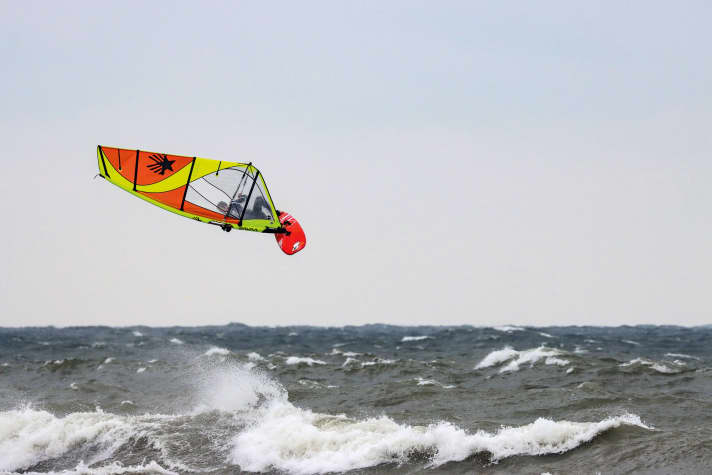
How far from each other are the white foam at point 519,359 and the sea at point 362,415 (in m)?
0.08

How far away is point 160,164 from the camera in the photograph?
1509 cm

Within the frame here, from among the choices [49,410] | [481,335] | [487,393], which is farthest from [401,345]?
[49,410]

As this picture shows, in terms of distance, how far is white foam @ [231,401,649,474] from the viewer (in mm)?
15023

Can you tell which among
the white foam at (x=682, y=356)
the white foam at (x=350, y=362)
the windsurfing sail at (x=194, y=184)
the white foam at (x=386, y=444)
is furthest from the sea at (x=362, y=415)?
the windsurfing sail at (x=194, y=184)

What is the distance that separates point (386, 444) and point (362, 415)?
435 centimetres

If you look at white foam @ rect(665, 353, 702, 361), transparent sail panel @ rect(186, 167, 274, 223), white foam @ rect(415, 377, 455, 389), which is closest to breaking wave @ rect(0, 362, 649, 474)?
transparent sail panel @ rect(186, 167, 274, 223)

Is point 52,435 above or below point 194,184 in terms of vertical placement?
below

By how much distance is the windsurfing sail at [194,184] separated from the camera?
15.0 m

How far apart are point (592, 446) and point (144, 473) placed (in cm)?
774

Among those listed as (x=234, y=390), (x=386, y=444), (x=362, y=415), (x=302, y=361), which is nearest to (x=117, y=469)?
(x=386, y=444)

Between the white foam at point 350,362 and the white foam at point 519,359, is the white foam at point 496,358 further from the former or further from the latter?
the white foam at point 350,362

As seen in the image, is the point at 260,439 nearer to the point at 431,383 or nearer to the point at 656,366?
the point at 431,383

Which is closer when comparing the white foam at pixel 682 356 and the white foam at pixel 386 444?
the white foam at pixel 386 444

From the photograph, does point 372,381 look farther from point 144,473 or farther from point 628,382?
point 144,473
